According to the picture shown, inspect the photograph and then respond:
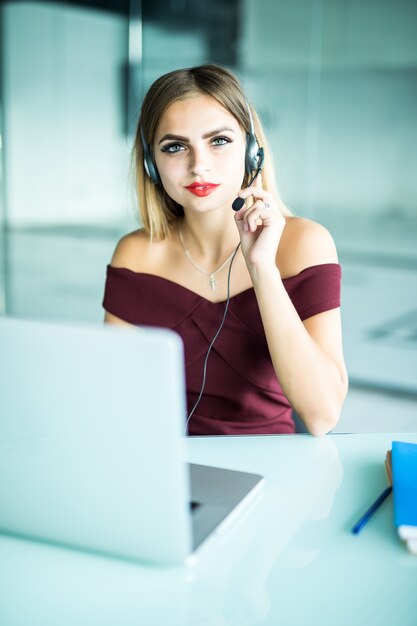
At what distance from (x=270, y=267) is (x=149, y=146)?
52cm

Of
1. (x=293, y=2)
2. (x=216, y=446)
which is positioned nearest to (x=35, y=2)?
(x=293, y=2)

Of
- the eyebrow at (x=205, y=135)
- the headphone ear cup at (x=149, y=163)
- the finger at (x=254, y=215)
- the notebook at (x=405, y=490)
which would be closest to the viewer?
the notebook at (x=405, y=490)

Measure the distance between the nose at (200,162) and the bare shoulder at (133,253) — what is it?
34 centimetres

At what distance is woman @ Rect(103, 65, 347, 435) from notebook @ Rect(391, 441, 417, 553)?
34cm

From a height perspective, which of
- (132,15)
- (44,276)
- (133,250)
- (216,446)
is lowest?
(44,276)

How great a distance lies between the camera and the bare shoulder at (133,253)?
1831mm

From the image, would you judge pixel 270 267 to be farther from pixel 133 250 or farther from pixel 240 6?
pixel 240 6

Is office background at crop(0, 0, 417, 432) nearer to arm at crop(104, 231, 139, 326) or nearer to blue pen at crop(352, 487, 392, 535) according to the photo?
arm at crop(104, 231, 139, 326)

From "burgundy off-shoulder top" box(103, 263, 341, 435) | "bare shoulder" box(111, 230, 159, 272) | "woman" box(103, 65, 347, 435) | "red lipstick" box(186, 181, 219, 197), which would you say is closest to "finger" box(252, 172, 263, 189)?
"woman" box(103, 65, 347, 435)

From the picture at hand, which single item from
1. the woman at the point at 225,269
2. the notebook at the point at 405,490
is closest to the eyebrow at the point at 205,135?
the woman at the point at 225,269

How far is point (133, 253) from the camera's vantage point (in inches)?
72.3

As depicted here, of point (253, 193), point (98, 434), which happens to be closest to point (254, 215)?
point (253, 193)

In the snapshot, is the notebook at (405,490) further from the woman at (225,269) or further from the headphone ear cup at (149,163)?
the headphone ear cup at (149,163)

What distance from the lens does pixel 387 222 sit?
3.30 m
